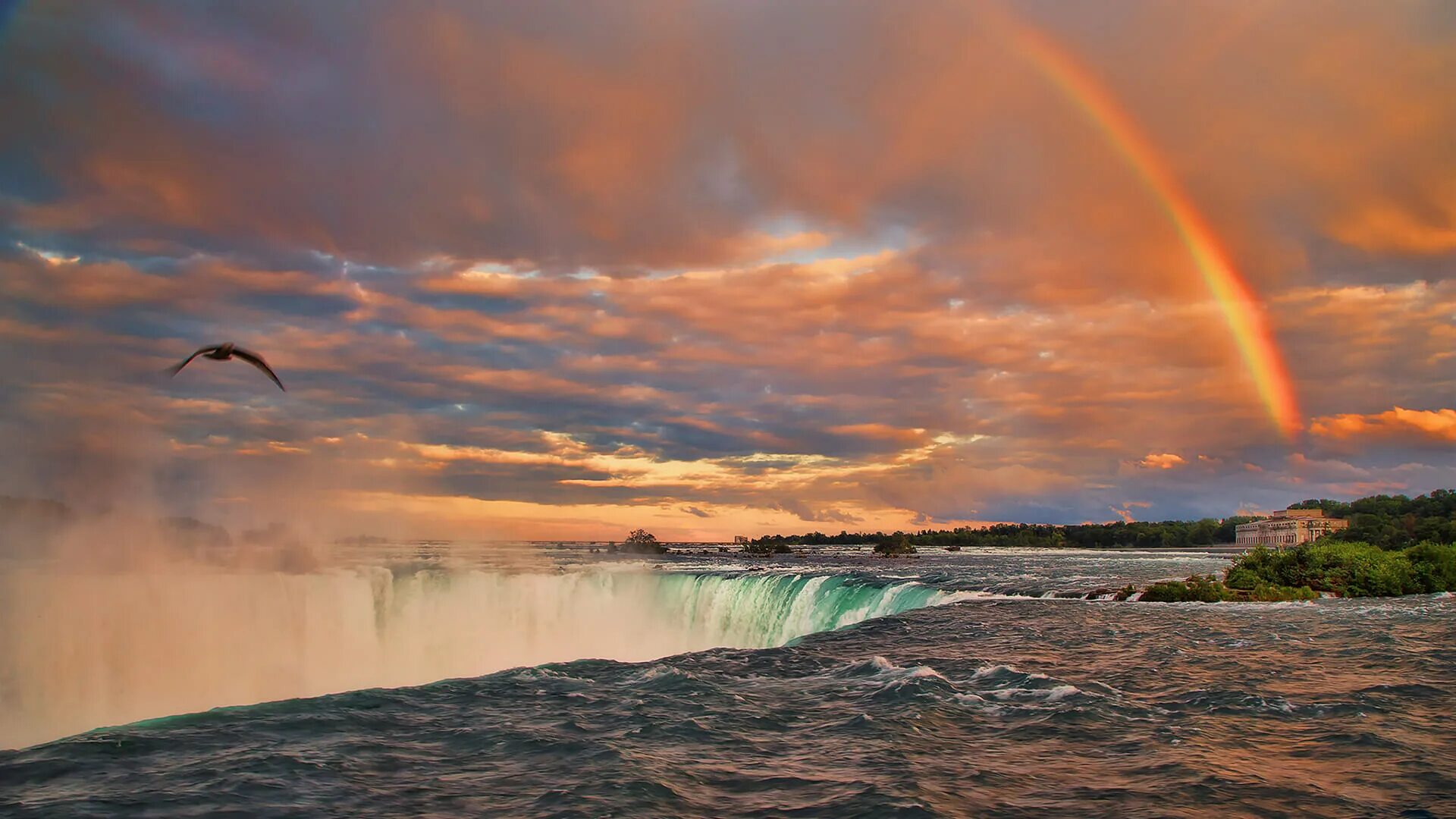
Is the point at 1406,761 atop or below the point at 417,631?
atop

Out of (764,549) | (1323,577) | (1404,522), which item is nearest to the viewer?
(1323,577)

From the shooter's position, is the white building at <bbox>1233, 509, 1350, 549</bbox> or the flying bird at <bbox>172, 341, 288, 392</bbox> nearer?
the flying bird at <bbox>172, 341, 288, 392</bbox>

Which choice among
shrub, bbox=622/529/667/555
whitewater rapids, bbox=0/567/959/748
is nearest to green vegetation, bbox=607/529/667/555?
shrub, bbox=622/529/667/555

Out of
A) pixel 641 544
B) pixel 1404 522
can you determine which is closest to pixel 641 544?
pixel 641 544

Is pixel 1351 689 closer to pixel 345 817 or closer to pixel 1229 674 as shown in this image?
pixel 1229 674

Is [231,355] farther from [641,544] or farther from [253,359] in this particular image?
[641,544]

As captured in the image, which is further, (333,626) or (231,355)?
(333,626)

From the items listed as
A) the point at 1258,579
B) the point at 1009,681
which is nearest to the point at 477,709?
the point at 1009,681

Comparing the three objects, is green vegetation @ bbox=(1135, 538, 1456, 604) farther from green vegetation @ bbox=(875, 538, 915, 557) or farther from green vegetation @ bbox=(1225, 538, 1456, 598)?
green vegetation @ bbox=(875, 538, 915, 557)
